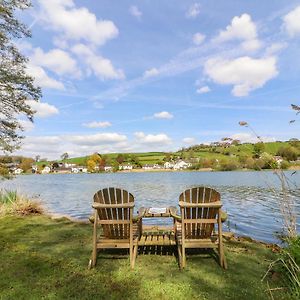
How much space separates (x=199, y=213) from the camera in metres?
6.75

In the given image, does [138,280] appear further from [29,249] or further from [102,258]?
[29,249]

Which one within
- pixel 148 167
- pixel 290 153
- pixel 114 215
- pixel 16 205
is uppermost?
pixel 290 153

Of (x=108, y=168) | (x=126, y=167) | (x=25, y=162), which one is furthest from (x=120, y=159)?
(x=25, y=162)

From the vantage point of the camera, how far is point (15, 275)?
19.5ft

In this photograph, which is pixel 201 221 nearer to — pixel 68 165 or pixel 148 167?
pixel 148 167

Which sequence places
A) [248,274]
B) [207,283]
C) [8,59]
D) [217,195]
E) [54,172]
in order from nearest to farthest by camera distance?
[207,283], [248,274], [217,195], [8,59], [54,172]

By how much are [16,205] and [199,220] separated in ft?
34.1

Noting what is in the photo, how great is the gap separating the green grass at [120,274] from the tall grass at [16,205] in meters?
5.52

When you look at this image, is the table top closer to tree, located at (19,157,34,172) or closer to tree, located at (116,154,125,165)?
tree, located at (19,157,34,172)

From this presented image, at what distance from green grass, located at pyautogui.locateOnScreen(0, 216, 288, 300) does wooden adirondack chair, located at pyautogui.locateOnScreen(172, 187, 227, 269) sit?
40 centimetres

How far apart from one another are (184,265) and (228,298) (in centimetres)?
146

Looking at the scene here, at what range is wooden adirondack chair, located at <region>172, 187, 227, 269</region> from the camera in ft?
21.0

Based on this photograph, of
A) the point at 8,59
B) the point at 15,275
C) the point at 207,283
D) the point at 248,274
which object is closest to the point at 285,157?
the point at 248,274

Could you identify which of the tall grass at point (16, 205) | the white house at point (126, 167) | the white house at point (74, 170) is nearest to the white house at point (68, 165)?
the white house at point (74, 170)
